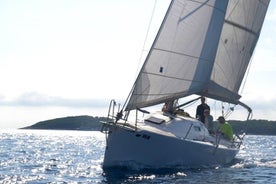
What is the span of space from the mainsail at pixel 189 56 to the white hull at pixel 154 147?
4.50 feet

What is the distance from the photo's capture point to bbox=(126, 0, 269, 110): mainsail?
72.4 ft

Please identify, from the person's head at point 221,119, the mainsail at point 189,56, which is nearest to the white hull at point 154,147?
the mainsail at point 189,56

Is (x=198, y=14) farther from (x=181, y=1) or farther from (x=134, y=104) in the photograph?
(x=134, y=104)

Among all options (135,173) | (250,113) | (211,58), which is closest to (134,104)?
(135,173)

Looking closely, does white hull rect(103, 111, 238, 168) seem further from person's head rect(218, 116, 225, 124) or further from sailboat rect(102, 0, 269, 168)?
person's head rect(218, 116, 225, 124)

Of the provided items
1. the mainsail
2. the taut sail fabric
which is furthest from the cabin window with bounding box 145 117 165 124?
the taut sail fabric

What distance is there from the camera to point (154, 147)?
20.5 meters

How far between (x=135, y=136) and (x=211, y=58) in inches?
234

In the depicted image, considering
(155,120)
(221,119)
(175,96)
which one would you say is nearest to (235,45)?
(221,119)

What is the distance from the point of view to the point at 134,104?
858 inches

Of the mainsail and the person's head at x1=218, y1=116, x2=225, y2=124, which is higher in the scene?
the mainsail

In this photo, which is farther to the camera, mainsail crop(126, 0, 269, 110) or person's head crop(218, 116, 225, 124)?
person's head crop(218, 116, 225, 124)

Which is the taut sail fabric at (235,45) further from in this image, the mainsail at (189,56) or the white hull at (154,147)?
the white hull at (154,147)

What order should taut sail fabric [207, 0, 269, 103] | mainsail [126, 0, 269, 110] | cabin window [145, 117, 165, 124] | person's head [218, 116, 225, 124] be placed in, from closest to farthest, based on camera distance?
mainsail [126, 0, 269, 110], cabin window [145, 117, 165, 124], person's head [218, 116, 225, 124], taut sail fabric [207, 0, 269, 103]
